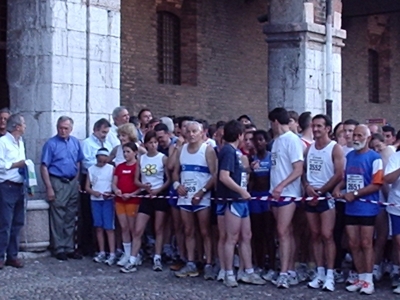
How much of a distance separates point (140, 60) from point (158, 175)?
25.8 ft

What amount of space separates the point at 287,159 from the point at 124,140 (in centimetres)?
232

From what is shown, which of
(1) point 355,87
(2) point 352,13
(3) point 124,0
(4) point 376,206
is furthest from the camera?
(1) point 355,87

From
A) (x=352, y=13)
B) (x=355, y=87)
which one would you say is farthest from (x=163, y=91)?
(x=355, y=87)

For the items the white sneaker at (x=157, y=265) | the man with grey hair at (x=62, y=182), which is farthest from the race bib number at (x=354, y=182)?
the man with grey hair at (x=62, y=182)

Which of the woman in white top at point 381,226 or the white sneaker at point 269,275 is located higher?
the woman in white top at point 381,226

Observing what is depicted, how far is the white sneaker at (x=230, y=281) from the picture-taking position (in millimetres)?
9469

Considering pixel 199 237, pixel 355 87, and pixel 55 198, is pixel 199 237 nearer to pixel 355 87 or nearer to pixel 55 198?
pixel 55 198

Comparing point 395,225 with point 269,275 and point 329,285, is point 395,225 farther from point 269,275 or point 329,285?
point 269,275

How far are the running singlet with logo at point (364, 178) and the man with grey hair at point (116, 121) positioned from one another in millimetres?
3569

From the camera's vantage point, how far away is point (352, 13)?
2184cm

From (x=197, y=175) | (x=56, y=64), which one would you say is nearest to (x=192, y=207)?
(x=197, y=175)

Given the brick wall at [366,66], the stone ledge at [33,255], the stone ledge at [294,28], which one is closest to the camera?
the stone ledge at [33,255]

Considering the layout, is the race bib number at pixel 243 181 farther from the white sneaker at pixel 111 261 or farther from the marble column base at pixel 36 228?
the marble column base at pixel 36 228

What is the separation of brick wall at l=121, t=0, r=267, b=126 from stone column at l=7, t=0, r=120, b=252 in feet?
18.1
